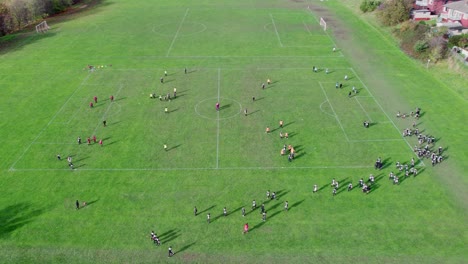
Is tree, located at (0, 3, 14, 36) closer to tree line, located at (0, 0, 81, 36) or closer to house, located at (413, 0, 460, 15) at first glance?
tree line, located at (0, 0, 81, 36)

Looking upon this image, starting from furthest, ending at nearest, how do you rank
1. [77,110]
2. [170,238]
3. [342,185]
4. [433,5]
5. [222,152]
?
[433,5], [77,110], [222,152], [342,185], [170,238]

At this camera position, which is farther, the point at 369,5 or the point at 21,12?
the point at 369,5

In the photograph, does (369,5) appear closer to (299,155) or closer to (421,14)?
(421,14)

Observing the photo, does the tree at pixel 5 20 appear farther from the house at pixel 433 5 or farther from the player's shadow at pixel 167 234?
the house at pixel 433 5

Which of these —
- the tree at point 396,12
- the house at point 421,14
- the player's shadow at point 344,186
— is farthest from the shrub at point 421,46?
the player's shadow at point 344,186

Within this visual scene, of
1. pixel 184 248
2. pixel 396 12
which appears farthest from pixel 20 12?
pixel 396 12

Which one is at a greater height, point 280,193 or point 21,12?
point 21,12

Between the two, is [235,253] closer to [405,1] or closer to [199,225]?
[199,225]
